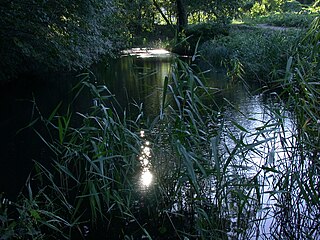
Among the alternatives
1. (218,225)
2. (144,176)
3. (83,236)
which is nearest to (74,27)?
(144,176)

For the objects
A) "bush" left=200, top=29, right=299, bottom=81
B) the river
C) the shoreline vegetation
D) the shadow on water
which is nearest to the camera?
the shoreline vegetation

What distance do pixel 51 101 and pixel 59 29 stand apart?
5.95 ft

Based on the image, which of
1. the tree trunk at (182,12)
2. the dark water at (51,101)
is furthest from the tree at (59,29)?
the tree trunk at (182,12)

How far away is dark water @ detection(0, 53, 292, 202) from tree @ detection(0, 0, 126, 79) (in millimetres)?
686

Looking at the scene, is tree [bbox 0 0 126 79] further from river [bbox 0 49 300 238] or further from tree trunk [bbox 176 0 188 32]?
tree trunk [bbox 176 0 188 32]

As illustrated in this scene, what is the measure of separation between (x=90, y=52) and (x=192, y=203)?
6.46 m

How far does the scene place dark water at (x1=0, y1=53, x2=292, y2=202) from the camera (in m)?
5.00

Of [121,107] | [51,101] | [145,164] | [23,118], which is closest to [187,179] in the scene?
[145,164]

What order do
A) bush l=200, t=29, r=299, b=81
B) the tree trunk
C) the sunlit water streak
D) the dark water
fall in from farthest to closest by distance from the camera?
the tree trunk, bush l=200, t=29, r=299, b=81, the dark water, the sunlit water streak

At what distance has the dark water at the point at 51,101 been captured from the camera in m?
5.00

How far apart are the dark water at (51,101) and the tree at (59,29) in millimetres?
686

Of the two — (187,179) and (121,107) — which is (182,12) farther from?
(187,179)

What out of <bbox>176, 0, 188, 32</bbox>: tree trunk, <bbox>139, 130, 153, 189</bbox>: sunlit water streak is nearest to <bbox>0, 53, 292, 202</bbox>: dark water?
<bbox>139, 130, 153, 189</bbox>: sunlit water streak

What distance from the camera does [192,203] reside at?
3447 mm
